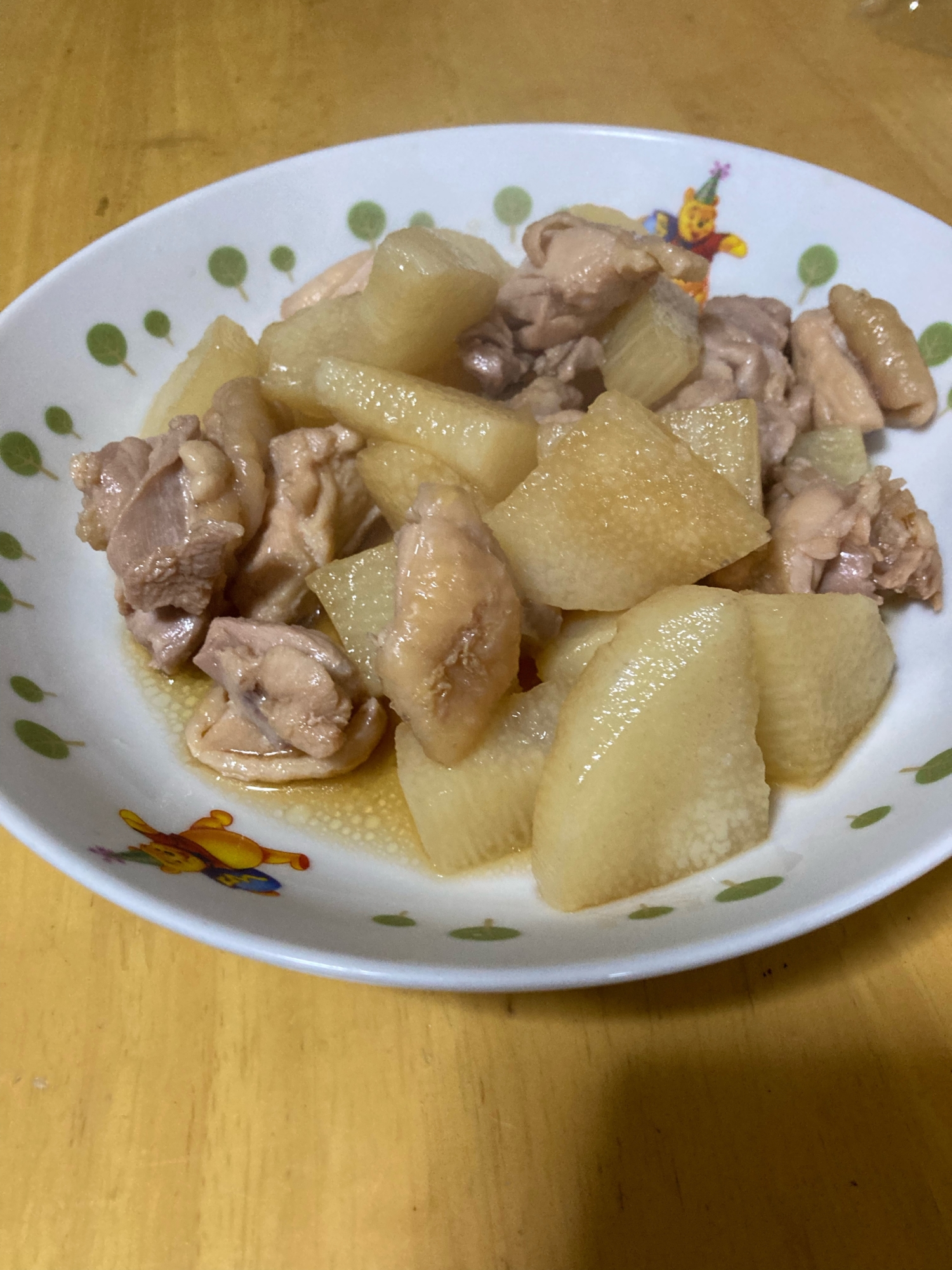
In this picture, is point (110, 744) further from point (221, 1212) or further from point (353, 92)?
point (353, 92)

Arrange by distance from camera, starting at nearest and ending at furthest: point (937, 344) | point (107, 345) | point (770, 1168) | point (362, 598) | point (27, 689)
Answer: point (770, 1168) → point (27, 689) → point (362, 598) → point (937, 344) → point (107, 345)

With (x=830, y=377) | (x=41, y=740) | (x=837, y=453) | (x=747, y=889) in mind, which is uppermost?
(x=830, y=377)

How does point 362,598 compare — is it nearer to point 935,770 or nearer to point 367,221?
point 935,770

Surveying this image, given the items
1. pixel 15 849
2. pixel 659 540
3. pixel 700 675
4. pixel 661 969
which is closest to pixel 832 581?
pixel 659 540

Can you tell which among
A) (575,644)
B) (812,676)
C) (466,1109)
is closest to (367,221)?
(575,644)

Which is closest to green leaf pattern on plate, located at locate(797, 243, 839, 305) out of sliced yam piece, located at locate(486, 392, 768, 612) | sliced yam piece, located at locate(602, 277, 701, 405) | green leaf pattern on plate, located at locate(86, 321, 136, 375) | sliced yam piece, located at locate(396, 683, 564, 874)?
sliced yam piece, located at locate(602, 277, 701, 405)

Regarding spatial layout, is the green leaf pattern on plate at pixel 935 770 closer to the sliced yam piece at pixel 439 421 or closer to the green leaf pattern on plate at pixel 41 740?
the sliced yam piece at pixel 439 421
